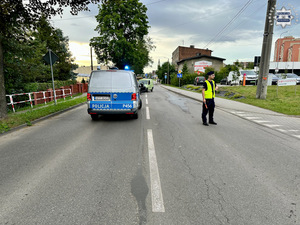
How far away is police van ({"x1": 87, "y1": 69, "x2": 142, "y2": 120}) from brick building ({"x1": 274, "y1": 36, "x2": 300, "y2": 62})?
248 ft

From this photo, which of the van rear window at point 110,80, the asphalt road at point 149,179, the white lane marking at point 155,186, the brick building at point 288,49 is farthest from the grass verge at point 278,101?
the brick building at point 288,49

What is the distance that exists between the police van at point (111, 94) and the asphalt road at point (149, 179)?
6.09 feet

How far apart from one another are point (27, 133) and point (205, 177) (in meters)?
5.66

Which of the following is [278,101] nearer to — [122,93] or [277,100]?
[277,100]

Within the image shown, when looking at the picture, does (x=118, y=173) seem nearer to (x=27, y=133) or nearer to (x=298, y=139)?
(x=27, y=133)

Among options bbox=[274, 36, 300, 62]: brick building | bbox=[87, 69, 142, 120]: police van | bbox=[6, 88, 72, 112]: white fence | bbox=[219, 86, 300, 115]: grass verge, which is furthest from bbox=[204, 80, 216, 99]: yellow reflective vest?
bbox=[274, 36, 300, 62]: brick building

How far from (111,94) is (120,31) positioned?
28.8m

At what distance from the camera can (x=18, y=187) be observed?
295cm

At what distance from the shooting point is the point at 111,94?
24.2 feet

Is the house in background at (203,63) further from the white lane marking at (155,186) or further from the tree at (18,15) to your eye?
the white lane marking at (155,186)

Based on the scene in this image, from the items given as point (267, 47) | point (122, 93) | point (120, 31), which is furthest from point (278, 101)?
point (120, 31)

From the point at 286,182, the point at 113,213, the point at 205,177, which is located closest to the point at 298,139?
the point at 286,182

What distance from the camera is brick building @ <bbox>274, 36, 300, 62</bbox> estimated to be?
66.5 meters

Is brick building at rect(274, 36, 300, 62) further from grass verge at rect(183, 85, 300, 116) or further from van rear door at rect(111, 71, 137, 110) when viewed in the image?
van rear door at rect(111, 71, 137, 110)
